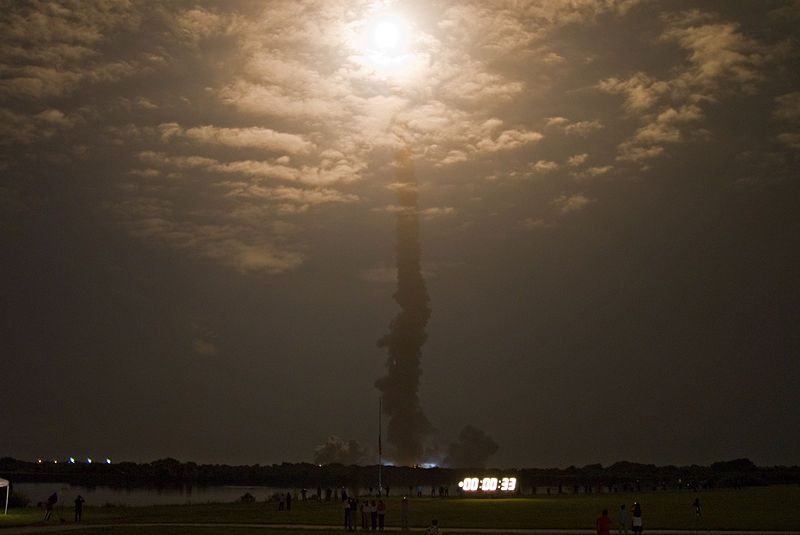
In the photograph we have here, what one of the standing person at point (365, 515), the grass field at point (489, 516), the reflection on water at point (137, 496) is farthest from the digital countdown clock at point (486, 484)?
the standing person at point (365, 515)

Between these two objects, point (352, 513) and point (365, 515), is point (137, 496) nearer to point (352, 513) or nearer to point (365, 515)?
point (365, 515)

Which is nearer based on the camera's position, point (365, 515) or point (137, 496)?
point (365, 515)

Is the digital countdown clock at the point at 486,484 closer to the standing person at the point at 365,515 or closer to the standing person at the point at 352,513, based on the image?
the standing person at the point at 365,515

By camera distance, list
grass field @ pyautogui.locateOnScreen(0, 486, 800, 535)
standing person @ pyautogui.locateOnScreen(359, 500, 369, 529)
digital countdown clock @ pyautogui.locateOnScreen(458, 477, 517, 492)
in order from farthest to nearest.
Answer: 1. digital countdown clock @ pyautogui.locateOnScreen(458, 477, 517, 492)
2. standing person @ pyautogui.locateOnScreen(359, 500, 369, 529)
3. grass field @ pyautogui.locateOnScreen(0, 486, 800, 535)

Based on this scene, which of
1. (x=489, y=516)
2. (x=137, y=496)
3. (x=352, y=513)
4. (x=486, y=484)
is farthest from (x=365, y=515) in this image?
(x=137, y=496)

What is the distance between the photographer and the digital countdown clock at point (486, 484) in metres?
102

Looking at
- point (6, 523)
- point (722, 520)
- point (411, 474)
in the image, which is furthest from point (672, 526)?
point (411, 474)

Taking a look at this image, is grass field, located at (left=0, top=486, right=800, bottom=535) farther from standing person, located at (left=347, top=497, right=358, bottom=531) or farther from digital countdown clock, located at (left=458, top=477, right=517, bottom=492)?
digital countdown clock, located at (left=458, top=477, right=517, bottom=492)

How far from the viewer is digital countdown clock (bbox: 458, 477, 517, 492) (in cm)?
10250

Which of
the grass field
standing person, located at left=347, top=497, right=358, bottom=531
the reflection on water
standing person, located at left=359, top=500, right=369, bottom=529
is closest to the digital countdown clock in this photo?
the grass field

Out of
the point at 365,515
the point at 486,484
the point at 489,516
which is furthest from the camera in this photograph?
the point at 486,484

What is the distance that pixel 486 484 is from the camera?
103 metres

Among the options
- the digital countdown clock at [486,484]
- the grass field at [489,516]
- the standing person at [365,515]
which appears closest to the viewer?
the grass field at [489,516]

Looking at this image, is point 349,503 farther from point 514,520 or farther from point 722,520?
point 722,520
